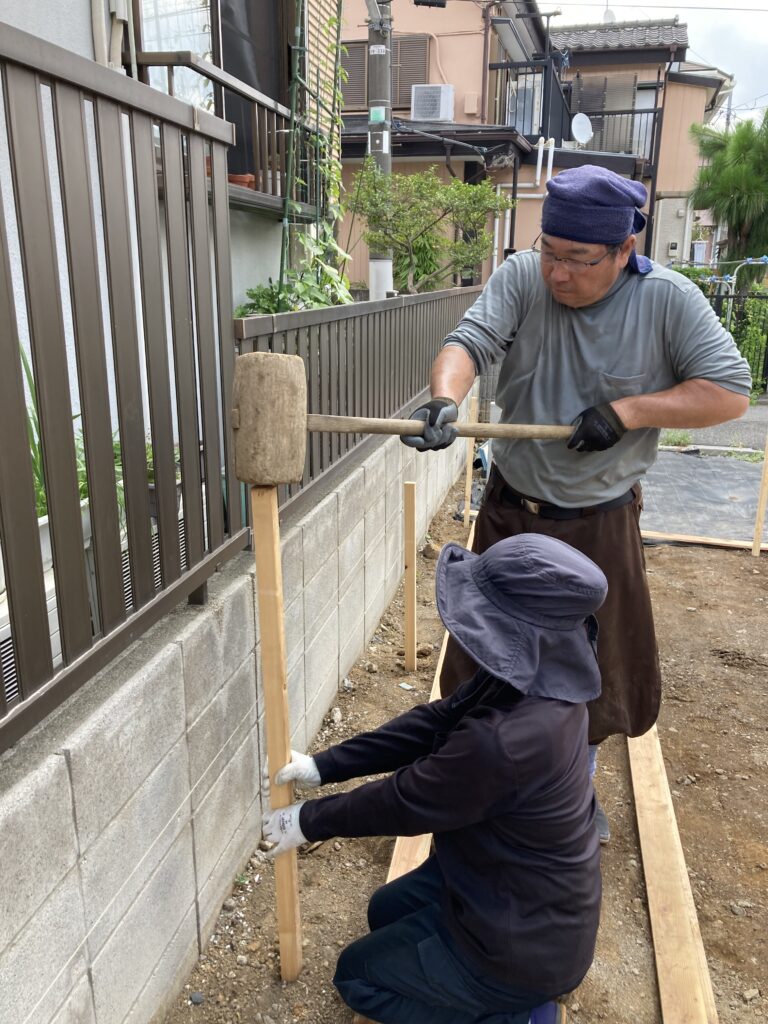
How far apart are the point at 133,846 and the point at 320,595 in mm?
1589

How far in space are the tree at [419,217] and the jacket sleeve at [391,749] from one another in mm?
8117

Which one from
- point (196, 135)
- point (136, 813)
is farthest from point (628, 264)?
point (136, 813)

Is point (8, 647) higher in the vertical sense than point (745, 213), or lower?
lower

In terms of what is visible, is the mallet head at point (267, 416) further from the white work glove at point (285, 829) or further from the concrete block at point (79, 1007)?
the concrete block at point (79, 1007)

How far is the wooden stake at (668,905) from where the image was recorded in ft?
7.46

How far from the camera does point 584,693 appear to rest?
5.93 ft

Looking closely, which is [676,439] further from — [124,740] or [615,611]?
[124,740]

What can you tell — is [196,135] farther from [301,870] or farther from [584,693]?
[301,870]

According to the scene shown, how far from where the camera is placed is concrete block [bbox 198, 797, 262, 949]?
237 centimetres

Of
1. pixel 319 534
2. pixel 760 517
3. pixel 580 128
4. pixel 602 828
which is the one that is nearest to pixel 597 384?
pixel 319 534

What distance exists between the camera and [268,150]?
5844 mm

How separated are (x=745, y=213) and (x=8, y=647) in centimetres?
2275

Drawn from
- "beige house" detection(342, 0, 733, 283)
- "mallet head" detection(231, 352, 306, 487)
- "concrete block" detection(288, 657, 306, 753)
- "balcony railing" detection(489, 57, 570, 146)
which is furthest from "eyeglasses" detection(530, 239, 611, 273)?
"balcony railing" detection(489, 57, 570, 146)

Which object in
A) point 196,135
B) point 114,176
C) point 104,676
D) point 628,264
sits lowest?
point 104,676
